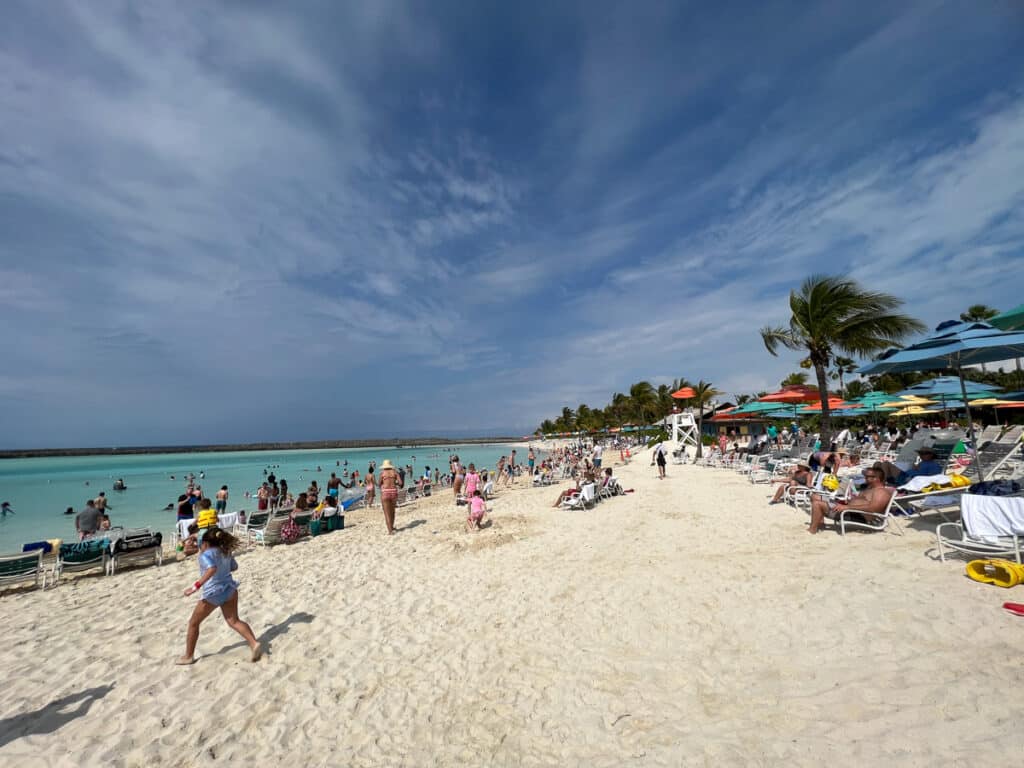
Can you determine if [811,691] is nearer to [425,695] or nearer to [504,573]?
[425,695]

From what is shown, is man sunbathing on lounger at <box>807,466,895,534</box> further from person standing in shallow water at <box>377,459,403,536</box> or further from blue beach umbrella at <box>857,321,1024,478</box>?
person standing in shallow water at <box>377,459,403,536</box>

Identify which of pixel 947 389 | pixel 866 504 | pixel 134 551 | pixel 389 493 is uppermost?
pixel 947 389

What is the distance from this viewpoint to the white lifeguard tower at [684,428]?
1142 inches

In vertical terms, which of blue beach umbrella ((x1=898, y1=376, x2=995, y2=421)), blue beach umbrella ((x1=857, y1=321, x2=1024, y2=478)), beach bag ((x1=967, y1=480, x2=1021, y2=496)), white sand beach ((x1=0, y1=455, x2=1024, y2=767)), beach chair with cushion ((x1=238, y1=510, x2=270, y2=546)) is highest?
blue beach umbrella ((x1=857, y1=321, x2=1024, y2=478))

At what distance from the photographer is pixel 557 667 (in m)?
4.14

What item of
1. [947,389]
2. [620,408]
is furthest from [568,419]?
[947,389]

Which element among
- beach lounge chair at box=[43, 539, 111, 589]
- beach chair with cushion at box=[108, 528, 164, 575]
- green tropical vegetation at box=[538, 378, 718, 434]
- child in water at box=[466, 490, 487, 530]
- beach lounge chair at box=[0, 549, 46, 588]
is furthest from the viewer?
green tropical vegetation at box=[538, 378, 718, 434]

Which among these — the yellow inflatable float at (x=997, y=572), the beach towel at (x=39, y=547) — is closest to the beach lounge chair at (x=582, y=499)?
the yellow inflatable float at (x=997, y=572)

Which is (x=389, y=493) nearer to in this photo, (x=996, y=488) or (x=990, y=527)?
(x=990, y=527)

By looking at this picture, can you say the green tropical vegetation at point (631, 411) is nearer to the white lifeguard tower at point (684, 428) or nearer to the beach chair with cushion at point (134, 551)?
the white lifeguard tower at point (684, 428)

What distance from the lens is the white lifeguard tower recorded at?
29016 mm

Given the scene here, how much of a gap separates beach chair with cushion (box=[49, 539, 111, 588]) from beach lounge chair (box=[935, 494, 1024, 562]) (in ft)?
41.5

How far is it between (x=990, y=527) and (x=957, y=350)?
2.80 meters


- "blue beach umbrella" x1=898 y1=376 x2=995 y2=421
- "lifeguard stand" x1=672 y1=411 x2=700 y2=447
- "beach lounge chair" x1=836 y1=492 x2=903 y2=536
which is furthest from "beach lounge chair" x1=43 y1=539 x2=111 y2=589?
"lifeguard stand" x1=672 y1=411 x2=700 y2=447
